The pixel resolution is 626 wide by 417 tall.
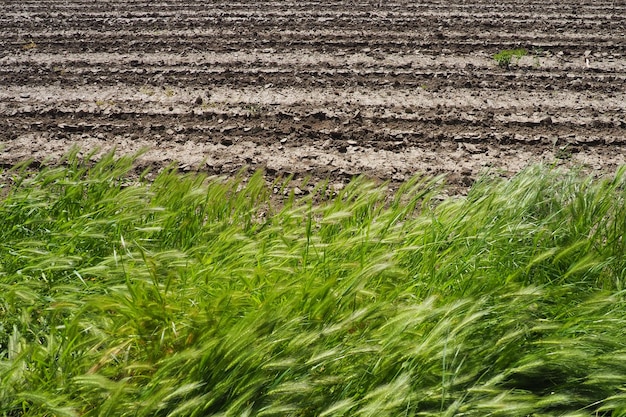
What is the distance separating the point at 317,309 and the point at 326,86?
3.83 metres

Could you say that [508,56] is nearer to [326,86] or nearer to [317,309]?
[326,86]

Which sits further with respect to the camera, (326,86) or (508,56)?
(508,56)

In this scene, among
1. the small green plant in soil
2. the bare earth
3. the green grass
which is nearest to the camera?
the green grass

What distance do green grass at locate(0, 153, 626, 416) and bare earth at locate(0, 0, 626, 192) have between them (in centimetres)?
92

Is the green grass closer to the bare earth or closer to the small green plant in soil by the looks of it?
the bare earth

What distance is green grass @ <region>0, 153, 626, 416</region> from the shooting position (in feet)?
5.94

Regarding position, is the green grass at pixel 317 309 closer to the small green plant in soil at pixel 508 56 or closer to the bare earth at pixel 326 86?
the bare earth at pixel 326 86

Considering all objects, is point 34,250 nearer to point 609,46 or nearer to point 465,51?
point 465,51

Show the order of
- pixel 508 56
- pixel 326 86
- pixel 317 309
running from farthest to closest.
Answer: pixel 508 56, pixel 326 86, pixel 317 309

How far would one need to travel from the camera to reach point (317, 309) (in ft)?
6.63

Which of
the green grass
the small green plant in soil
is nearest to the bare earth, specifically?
the small green plant in soil

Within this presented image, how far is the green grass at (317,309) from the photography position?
5.94ft

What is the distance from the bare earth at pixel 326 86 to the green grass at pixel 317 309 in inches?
36.1

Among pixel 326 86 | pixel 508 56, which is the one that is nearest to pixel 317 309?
pixel 326 86
